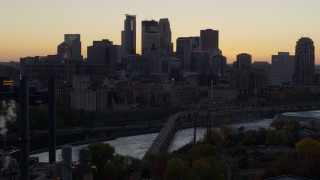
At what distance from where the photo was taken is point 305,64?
2031 inches

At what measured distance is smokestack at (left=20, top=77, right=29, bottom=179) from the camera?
7686 millimetres

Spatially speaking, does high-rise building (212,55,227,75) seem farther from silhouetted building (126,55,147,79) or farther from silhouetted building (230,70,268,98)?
silhouetted building (230,70,268,98)

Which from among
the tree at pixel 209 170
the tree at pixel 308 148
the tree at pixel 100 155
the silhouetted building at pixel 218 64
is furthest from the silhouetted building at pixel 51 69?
the tree at pixel 209 170

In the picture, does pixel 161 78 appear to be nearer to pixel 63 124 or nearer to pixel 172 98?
pixel 172 98

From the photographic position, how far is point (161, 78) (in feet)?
155

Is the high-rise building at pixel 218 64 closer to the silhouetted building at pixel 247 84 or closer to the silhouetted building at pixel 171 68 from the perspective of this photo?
the silhouetted building at pixel 171 68

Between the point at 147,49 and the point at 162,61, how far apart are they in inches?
407

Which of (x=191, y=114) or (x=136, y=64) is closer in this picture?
(x=191, y=114)

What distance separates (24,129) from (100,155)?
2.28 m

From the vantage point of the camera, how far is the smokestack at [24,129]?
25.2 feet

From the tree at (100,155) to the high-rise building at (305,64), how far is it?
142 feet

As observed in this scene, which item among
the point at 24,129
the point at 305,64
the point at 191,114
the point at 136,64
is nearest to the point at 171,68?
the point at 136,64

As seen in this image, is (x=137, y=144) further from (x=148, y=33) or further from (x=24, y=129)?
(x=148, y=33)

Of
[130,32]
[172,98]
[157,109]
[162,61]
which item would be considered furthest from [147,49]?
[157,109]
